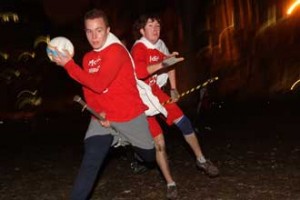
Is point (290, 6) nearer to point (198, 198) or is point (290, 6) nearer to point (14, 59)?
point (14, 59)

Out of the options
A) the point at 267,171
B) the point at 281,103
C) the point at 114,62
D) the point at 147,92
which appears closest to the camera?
the point at 114,62

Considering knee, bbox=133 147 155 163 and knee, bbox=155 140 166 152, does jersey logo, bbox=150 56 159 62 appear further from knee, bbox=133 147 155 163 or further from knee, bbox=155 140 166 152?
knee, bbox=133 147 155 163

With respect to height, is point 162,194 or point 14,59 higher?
point 14,59

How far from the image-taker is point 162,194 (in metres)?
6.75

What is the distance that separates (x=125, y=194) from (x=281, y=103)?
953 cm

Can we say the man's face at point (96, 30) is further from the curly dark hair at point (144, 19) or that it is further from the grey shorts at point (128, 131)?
the curly dark hair at point (144, 19)

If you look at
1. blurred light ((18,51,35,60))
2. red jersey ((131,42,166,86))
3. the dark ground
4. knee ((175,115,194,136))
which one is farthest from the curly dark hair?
blurred light ((18,51,35,60))

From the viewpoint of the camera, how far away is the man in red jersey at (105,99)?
16.3ft

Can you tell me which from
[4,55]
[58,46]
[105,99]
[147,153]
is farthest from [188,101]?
[58,46]

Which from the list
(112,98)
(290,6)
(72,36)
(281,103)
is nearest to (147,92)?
(112,98)

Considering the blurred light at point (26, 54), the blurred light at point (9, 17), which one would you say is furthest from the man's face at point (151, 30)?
the blurred light at point (9, 17)

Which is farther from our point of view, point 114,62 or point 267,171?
point 267,171

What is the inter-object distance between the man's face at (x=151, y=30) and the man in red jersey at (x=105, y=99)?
49.5 inches

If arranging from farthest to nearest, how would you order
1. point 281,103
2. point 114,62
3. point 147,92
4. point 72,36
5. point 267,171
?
point 72,36, point 281,103, point 267,171, point 147,92, point 114,62
